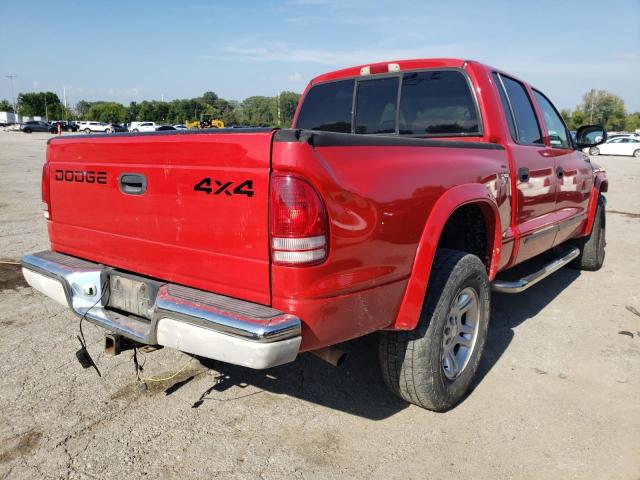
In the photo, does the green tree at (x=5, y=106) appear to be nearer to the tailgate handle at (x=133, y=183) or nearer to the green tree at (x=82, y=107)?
the green tree at (x=82, y=107)

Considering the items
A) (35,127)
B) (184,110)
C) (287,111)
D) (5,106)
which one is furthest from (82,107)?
(287,111)

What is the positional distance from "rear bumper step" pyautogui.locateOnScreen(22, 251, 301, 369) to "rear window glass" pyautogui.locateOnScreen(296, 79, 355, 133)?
2.29 metres

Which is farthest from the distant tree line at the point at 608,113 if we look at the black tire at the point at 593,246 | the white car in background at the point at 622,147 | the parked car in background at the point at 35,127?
the black tire at the point at 593,246

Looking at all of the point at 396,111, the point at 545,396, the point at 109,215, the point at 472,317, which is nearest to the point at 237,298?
the point at 109,215

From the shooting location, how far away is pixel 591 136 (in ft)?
17.0

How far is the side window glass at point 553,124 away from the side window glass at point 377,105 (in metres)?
1.39

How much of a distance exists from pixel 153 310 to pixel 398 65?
2.65m

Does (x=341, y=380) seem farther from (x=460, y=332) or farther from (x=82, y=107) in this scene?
(x=82, y=107)

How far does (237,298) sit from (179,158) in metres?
0.68

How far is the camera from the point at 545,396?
3096 mm

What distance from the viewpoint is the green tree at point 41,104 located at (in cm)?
9919

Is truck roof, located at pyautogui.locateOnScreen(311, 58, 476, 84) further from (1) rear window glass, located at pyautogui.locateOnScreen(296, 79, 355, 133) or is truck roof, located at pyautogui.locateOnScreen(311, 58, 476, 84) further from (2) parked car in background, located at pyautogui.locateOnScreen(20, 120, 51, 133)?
(2) parked car in background, located at pyautogui.locateOnScreen(20, 120, 51, 133)

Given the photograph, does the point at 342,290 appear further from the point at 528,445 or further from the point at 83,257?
the point at 83,257

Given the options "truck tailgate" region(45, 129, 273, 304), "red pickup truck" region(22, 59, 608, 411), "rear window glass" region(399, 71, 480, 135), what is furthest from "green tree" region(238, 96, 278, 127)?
"truck tailgate" region(45, 129, 273, 304)
